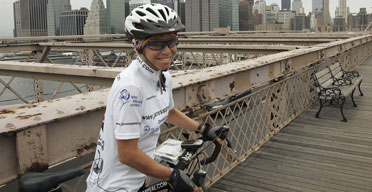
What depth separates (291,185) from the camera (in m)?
4.98

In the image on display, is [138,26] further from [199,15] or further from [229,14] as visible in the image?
[229,14]

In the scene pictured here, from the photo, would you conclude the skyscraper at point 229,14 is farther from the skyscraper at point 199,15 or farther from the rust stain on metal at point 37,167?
the rust stain on metal at point 37,167

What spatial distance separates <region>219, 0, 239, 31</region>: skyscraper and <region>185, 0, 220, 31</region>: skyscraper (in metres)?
7.29

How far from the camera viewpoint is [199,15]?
436ft

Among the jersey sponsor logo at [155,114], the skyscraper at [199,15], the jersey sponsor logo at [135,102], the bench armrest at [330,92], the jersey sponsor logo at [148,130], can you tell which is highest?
the skyscraper at [199,15]

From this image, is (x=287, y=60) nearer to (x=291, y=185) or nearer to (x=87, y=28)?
(x=291, y=185)

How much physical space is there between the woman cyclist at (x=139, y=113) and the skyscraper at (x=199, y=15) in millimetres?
129262

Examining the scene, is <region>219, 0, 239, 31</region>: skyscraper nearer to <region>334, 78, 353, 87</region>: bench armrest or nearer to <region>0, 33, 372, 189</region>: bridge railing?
<region>334, 78, 353, 87</region>: bench armrest

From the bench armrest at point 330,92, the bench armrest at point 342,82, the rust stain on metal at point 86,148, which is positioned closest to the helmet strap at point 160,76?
the rust stain on metal at point 86,148

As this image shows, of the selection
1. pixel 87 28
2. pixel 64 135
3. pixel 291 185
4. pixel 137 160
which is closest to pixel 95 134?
pixel 64 135

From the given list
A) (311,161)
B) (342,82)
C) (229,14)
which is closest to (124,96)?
(311,161)

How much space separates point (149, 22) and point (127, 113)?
55cm

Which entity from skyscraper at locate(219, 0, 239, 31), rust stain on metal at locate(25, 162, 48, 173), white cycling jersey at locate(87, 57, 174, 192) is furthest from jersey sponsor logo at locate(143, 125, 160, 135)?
skyscraper at locate(219, 0, 239, 31)

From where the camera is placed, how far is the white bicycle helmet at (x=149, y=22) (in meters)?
2.17
